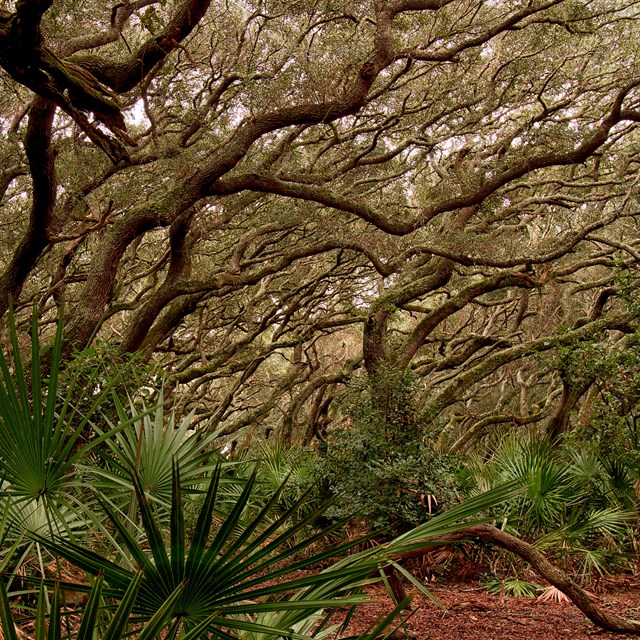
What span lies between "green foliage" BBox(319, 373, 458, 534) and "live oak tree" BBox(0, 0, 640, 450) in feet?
1.39

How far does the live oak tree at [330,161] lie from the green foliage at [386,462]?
0.42 m

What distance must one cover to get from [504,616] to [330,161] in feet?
23.6

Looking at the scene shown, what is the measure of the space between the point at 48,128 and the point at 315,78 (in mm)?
3051

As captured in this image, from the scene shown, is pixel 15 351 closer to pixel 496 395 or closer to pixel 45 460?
pixel 45 460

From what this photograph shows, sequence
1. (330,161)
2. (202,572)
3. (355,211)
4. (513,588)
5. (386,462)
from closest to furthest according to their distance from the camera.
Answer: (202,572)
(513,588)
(386,462)
(355,211)
(330,161)

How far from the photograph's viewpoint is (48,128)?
6059mm

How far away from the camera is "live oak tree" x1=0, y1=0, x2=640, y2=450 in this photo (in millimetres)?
7293

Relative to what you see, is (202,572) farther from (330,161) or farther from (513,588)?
(330,161)

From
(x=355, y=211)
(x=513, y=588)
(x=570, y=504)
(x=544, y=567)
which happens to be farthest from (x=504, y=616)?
(x=355, y=211)

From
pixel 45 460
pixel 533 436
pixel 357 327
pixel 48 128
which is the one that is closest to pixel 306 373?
pixel 357 327

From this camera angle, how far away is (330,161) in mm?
10602

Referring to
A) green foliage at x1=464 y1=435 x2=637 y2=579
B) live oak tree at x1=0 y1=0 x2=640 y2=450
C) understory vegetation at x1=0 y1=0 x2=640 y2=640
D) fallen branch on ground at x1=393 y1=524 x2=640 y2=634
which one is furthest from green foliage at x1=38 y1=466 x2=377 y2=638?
green foliage at x1=464 y1=435 x2=637 y2=579

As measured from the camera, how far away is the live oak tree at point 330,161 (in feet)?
23.9

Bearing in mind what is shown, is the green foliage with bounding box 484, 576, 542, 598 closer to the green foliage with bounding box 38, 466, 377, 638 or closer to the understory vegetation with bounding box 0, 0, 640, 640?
the understory vegetation with bounding box 0, 0, 640, 640
